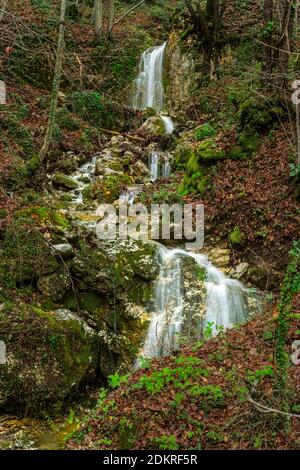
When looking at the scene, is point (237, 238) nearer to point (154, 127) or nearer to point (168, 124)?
point (154, 127)

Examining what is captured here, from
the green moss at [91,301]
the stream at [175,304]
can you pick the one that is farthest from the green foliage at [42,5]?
the green moss at [91,301]

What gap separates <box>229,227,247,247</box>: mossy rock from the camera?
28.6 ft

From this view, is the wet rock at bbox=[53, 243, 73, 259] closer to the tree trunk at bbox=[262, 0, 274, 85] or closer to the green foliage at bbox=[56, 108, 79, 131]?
the tree trunk at bbox=[262, 0, 274, 85]

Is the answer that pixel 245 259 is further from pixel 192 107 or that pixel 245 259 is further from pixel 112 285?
pixel 192 107

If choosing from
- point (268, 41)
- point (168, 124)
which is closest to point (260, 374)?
point (268, 41)

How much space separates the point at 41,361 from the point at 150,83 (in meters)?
14.1

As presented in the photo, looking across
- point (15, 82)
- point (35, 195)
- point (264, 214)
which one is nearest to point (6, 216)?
point (35, 195)

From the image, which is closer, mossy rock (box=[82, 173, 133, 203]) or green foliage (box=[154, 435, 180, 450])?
green foliage (box=[154, 435, 180, 450])

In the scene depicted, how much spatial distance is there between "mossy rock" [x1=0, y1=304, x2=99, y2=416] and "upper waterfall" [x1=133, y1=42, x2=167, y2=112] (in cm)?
1232

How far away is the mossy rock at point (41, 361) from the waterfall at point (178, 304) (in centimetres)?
133

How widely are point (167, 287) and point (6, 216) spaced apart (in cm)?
344

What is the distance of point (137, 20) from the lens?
73.4 feet

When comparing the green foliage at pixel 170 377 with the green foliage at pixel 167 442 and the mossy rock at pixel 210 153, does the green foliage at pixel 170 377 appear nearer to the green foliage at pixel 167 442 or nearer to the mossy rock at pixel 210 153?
the green foliage at pixel 167 442

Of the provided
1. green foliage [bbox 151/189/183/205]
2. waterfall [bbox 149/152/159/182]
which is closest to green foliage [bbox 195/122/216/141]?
waterfall [bbox 149/152/159/182]
